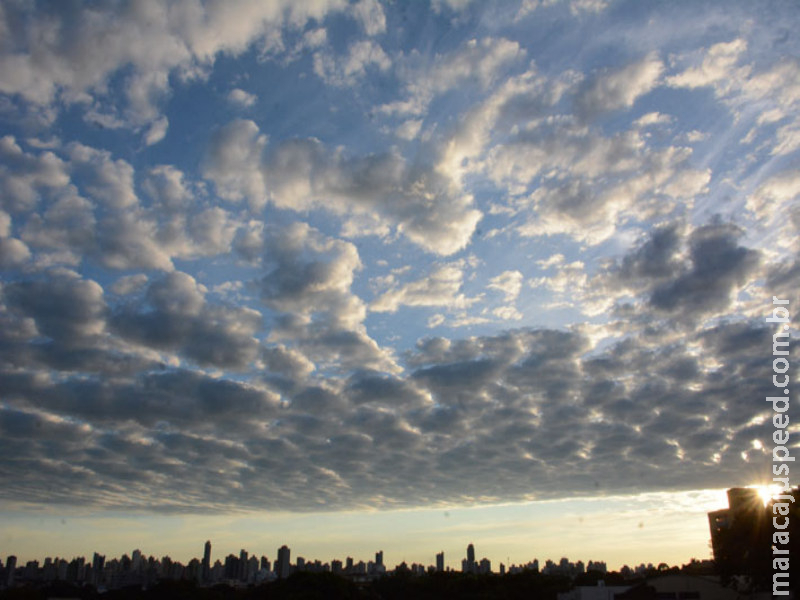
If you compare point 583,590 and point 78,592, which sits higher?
point 583,590

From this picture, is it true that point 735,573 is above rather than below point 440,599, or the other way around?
above

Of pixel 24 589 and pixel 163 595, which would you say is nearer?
pixel 24 589

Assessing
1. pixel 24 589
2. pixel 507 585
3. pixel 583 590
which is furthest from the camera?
pixel 507 585

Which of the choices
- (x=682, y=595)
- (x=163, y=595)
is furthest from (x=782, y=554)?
(x=163, y=595)

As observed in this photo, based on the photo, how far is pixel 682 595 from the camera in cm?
6406

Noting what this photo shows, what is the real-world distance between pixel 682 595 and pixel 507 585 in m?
40.4

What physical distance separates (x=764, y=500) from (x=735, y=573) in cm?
720

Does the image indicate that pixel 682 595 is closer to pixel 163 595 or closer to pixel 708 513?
pixel 708 513

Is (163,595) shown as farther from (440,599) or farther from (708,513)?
(708,513)

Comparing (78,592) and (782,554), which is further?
(78,592)

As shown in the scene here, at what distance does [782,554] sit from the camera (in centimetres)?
4575

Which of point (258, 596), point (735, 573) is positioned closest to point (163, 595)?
point (258, 596)

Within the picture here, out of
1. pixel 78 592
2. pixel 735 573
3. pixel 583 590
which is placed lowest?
pixel 78 592

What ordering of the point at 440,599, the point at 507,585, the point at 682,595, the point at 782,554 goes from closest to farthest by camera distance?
1. the point at 782,554
2. the point at 682,595
3. the point at 507,585
4. the point at 440,599
